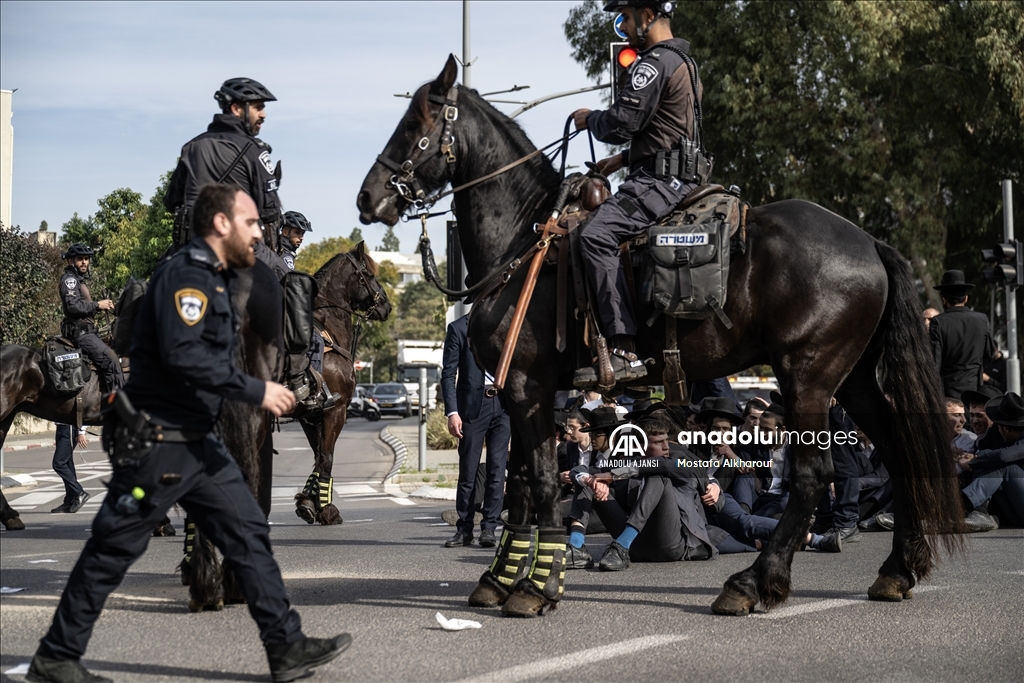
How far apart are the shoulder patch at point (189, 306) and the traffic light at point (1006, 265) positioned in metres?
14.2

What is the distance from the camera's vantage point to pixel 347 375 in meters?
12.9

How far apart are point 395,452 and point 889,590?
67.3 feet

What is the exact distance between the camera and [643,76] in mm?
6930

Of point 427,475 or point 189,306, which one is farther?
point 427,475

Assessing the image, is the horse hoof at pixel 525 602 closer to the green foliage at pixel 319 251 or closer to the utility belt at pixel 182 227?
the utility belt at pixel 182 227

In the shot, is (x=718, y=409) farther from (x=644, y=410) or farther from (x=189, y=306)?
(x=189, y=306)

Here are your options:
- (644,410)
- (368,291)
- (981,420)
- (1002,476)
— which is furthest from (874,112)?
(644,410)

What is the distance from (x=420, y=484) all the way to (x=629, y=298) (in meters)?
11.9

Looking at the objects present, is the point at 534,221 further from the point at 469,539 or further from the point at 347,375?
the point at 347,375

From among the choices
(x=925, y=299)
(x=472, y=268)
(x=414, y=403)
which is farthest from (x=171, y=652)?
(x=414, y=403)

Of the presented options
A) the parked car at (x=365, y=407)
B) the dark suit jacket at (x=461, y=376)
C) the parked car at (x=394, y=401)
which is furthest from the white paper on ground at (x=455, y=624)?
the parked car at (x=394, y=401)

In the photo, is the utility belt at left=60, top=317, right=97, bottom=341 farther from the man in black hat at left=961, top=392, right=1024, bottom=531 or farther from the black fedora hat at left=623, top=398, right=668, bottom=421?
the man in black hat at left=961, top=392, right=1024, bottom=531

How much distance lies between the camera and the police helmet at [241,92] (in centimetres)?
759

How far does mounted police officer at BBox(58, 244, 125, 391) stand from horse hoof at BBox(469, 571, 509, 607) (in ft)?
24.7
